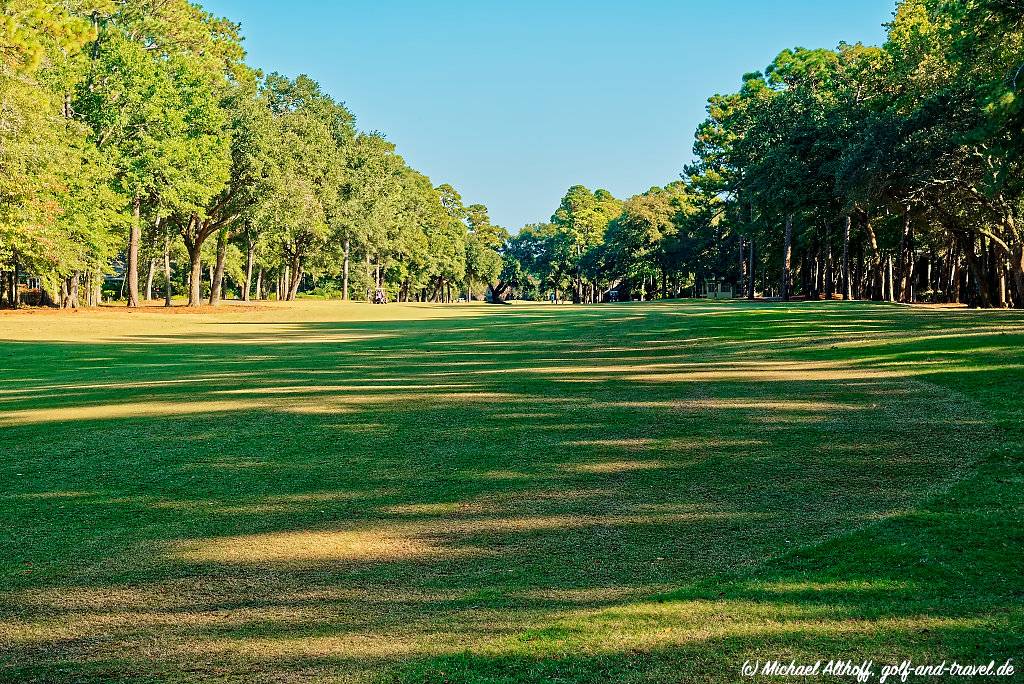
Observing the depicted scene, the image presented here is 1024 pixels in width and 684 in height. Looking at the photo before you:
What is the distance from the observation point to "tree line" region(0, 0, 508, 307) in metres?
38.8

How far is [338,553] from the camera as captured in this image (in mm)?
6395

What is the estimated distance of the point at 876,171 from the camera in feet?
132

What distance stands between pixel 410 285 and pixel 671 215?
36619 mm

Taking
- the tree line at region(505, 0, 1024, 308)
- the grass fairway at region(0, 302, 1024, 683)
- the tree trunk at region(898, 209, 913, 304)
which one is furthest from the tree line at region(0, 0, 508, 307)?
the tree trunk at region(898, 209, 913, 304)

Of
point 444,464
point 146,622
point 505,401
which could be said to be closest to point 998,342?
point 505,401

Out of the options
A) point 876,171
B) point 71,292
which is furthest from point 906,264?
point 71,292

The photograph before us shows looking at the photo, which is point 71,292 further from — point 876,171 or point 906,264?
point 906,264

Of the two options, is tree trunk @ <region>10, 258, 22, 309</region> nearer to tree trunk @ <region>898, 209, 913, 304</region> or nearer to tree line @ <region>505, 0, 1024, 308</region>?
tree line @ <region>505, 0, 1024, 308</region>

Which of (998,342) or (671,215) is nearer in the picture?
(998,342)

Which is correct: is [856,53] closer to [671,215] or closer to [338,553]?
[671,215]

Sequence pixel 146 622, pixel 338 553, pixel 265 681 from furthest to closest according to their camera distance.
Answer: pixel 338 553 → pixel 146 622 → pixel 265 681

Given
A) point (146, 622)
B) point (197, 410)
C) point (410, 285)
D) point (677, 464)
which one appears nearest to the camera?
point (146, 622)

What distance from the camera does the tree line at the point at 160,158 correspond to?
127ft

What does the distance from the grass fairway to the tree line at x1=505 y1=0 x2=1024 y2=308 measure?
48.5ft
